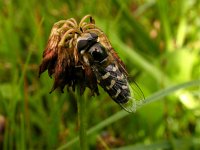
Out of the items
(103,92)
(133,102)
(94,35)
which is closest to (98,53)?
(94,35)

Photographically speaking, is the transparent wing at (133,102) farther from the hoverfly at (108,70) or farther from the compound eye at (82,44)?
the compound eye at (82,44)

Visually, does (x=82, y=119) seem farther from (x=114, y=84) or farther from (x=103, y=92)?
(x=103, y=92)

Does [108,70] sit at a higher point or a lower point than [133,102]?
higher

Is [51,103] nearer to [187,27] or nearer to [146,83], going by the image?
[146,83]

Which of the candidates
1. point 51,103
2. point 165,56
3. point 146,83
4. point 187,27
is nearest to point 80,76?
point 51,103

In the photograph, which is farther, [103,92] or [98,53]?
[103,92]

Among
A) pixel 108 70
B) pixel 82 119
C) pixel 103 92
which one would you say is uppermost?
pixel 103 92

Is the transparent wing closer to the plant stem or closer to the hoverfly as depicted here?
the hoverfly
